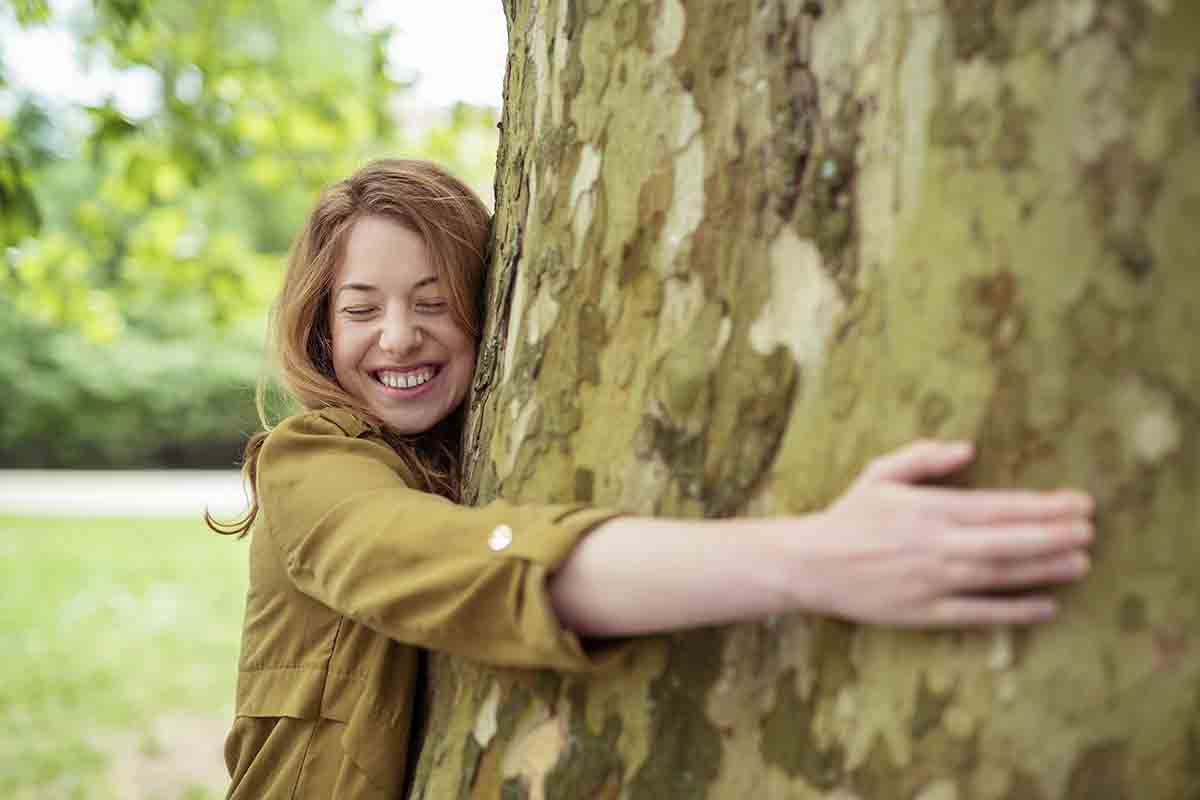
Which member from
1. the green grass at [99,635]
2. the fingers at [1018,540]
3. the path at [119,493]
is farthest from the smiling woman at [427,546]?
the path at [119,493]

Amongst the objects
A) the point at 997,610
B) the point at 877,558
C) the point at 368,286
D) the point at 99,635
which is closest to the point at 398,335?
the point at 368,286

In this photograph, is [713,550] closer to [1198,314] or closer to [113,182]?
[1198,314]

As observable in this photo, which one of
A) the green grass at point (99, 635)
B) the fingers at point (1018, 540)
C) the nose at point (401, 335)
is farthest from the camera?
the green grass at point (99, 635)

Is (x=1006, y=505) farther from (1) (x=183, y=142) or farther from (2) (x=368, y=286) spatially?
(1) (x=183, y=142)

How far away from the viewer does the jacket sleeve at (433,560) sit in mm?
1426

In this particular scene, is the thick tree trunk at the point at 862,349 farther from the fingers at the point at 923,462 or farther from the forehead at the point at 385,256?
the forehead at the point at 385,256

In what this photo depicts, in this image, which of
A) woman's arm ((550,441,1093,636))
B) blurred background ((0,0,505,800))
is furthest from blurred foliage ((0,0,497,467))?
woman's arm ((550,441,1093,636))

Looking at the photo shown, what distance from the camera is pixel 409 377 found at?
2131mm

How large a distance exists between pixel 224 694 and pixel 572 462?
6.93m

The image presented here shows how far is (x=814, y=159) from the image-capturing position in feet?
4.53

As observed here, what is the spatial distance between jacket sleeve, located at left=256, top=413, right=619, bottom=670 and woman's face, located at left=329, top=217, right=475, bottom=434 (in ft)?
1.21

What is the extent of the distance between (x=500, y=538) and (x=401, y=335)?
72 centimetres

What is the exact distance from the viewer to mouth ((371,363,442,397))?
83.8 inches

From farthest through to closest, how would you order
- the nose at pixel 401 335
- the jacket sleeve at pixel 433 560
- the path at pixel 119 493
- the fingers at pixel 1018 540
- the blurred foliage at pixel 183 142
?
the path at pixel 119 493 < the blurred foliage at pixel 183 142 < the nose at pixel 401 335 < the jacket sleeve at pixel 433 560 < the fingers at pixel 1018 540
